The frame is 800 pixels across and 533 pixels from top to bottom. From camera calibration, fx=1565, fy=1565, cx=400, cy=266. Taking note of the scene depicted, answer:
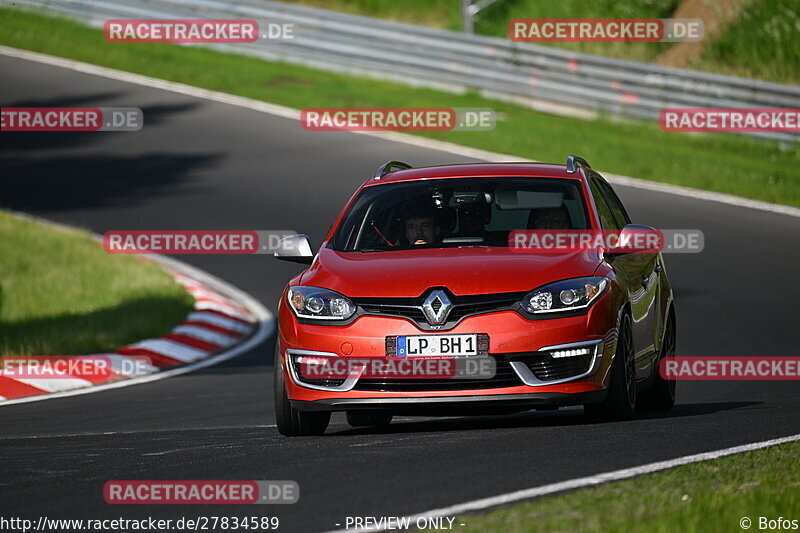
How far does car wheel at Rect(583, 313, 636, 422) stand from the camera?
8695mm

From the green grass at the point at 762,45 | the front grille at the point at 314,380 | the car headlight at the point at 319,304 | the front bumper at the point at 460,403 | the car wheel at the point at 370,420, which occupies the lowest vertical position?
the car wheel at the point at 370,420

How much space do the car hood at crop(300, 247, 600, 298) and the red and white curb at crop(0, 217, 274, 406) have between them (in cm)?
486

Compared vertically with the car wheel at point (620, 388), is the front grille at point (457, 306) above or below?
above

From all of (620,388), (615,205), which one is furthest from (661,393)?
(620,388)

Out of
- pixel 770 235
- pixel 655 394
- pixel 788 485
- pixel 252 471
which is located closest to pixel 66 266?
pixel 770 235

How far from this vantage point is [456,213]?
9641 millimetres

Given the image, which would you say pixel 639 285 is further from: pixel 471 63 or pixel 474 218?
pixel 471 63

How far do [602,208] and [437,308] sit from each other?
205 centimetres

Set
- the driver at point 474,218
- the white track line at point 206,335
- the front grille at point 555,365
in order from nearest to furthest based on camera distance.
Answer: the front grille at point 555,365
the driver at point 474,218
the white track line at point 206,335

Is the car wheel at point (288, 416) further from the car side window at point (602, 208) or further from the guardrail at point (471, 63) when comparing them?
the guardrail at point (471, 63)

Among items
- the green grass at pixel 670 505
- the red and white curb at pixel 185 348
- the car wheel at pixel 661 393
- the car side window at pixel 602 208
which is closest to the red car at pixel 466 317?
the car side window at pixel 602 208

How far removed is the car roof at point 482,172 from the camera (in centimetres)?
995

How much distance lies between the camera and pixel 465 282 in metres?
8.45

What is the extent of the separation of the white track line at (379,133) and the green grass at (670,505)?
14.9 metres
